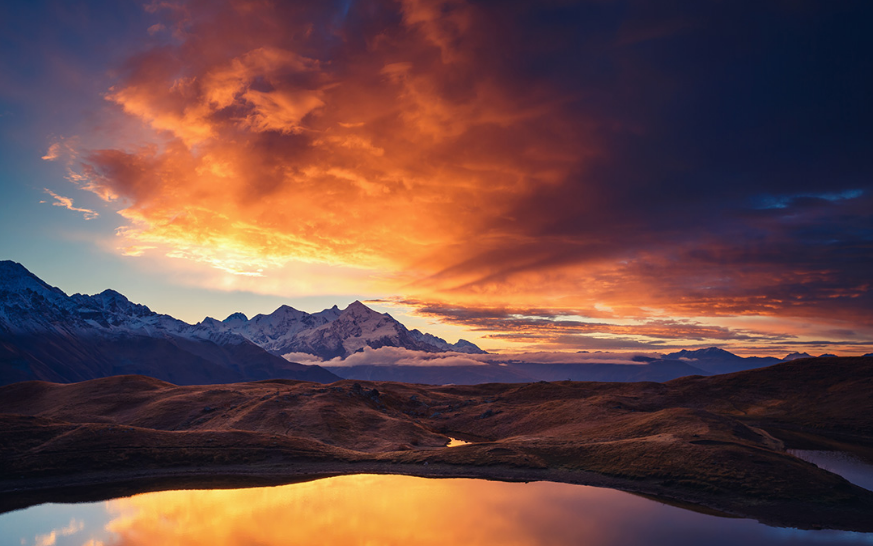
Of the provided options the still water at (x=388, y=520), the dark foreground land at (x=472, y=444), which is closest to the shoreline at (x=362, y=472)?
the dark foreground land at (x=472, y=444)

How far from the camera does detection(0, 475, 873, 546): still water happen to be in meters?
50.9

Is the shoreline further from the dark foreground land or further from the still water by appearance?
the still water

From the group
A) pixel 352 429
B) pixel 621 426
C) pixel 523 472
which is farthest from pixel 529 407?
pixel 523 472

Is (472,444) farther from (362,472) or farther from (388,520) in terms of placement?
(388,520)

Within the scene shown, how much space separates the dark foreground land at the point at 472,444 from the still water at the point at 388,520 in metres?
7.17

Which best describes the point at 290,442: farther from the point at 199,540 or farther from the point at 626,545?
the point at 626,545

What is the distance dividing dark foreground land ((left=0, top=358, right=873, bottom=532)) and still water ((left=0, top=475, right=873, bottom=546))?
7175mm

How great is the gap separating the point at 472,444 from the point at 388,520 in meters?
49.1

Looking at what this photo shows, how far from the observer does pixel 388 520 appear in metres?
57.7

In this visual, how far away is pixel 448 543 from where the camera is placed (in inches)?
1951

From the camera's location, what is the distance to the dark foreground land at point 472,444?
68312 millimetres

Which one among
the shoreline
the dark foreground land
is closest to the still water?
the shoreline

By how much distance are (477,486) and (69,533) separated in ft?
183

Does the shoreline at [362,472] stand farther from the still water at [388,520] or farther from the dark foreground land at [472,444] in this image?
the still water at [388,520]
